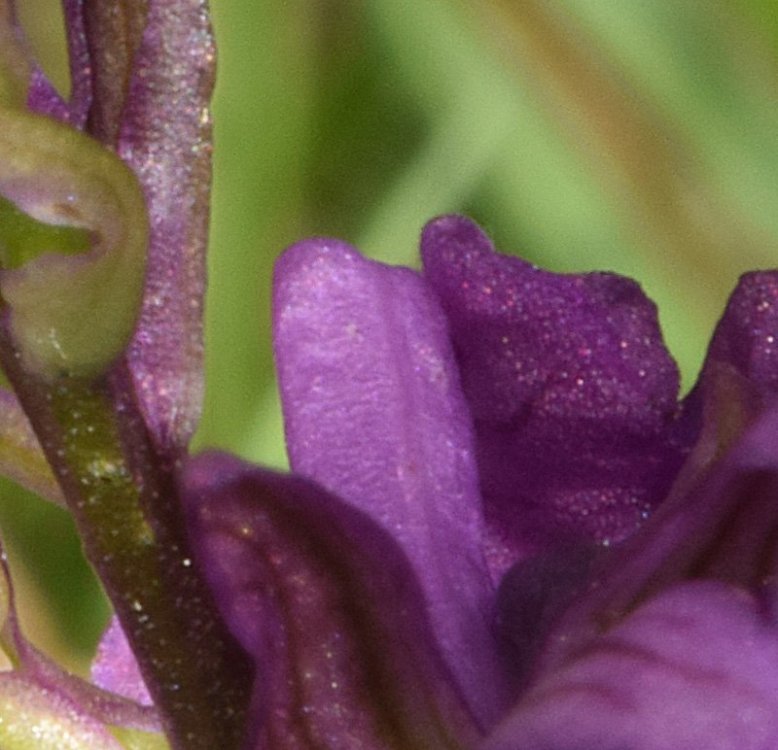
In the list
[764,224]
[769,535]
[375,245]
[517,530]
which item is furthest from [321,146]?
[769,535]

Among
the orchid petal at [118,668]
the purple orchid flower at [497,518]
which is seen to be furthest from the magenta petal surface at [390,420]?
the orchid petal at [118,668]

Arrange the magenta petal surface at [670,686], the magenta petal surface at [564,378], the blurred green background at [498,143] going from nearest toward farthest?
the magenta petal surface at [670,686] < the magenta petal surface at [564,378] < the blurred green background at [498,143]

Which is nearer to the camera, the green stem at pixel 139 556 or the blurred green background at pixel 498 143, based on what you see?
the green stem at pixel 139 556

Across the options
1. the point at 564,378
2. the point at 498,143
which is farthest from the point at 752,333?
the point at 498,143

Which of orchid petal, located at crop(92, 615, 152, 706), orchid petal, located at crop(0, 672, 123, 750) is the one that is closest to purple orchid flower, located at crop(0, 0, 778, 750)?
orchid petal, located at crop(0, 672, 123, 750)

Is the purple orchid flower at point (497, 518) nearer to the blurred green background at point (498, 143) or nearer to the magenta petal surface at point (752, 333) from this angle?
the magenta petal surface at point (752, 333)

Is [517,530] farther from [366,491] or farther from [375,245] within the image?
[375,245]

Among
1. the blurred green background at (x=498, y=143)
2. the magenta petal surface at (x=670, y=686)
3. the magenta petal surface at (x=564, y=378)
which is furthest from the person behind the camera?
the blurred green background at (x=498, y=143)
